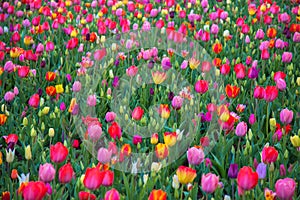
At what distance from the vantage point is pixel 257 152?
7.65 feet

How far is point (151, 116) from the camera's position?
2.81 meters

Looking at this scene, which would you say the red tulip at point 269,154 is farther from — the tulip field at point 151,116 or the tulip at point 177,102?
the tulip at point 177,102

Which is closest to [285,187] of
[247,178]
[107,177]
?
[247,178]

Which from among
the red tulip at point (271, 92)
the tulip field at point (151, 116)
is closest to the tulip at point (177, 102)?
the tulip field at point (151, 116)

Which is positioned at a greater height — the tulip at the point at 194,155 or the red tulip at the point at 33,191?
the red tulip at the point at 33,191

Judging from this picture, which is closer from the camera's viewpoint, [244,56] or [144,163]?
[144,163]

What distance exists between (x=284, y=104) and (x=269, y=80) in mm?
493

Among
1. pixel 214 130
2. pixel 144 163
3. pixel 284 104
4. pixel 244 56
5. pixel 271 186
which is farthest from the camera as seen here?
pixel 244 56

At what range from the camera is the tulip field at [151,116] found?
1.92 meters

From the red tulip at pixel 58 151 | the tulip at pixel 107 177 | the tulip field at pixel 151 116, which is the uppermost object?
the red tulip at pixel 58 151

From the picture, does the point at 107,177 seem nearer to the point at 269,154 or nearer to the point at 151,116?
the point at 269,154

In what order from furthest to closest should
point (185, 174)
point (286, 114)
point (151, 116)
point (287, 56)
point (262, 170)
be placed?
point (287, 56), point (151, 116), point (286, 114), point (262, 170), point (185, 174)

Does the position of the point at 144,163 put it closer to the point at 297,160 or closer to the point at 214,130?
the point at 214,130

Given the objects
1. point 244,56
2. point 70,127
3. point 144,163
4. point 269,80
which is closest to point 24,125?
point 70,127
